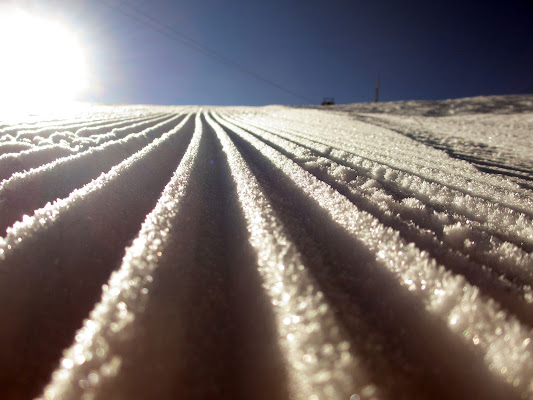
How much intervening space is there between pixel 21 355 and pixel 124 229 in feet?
1.58

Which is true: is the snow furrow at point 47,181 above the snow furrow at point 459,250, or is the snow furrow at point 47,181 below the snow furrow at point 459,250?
above

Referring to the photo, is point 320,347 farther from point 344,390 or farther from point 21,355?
point 21,355

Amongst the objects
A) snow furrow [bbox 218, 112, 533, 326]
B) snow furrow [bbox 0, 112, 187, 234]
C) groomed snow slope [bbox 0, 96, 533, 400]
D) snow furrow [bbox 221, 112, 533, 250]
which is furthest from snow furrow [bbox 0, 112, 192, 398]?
snow furrow [bbox 221, 112, 533, 250]

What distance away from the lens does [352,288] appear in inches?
27.6

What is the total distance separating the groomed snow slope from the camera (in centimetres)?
47

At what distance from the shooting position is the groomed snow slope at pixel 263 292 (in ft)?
1.53

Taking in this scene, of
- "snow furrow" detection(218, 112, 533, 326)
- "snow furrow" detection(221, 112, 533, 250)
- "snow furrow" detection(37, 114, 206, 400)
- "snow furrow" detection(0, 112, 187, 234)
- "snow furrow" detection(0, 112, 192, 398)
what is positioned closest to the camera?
"snow furrow" detection(37, 114, 206, 400)

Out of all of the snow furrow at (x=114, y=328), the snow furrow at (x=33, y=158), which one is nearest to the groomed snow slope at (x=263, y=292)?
the snow furrow at (x=114, y=328)

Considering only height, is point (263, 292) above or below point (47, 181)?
below

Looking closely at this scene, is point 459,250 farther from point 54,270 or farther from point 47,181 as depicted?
point 47,181

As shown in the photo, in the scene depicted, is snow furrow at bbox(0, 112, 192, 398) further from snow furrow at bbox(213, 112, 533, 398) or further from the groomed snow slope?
snow furrow at bbox(213, 112, 533, 398)

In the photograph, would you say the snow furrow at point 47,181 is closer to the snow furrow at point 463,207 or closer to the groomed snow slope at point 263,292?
the groomed snow slope at point 263,292

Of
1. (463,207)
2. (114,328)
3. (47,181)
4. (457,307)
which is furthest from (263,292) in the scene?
(47,181)

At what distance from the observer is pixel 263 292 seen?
2.14ft
